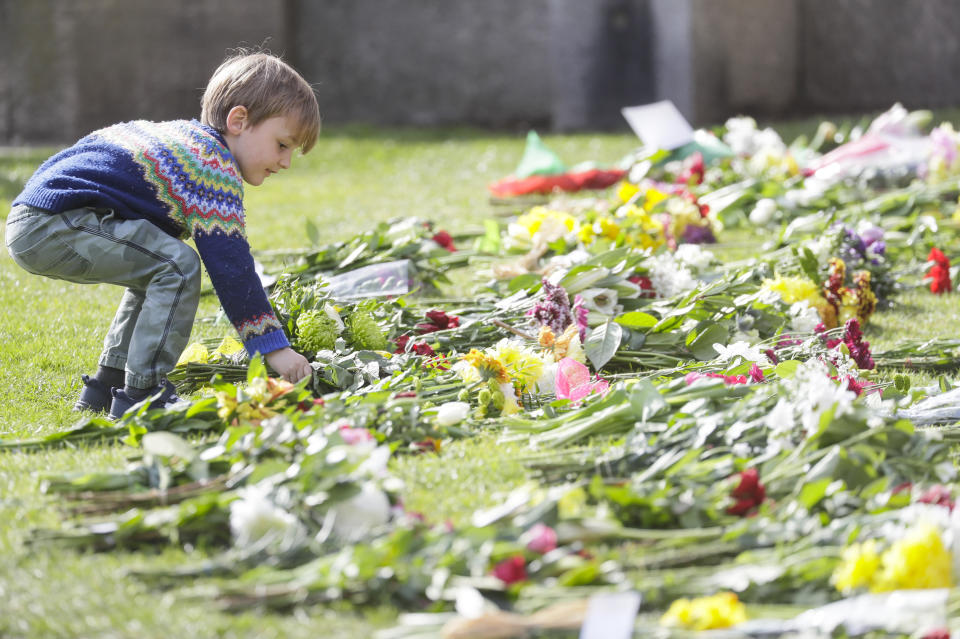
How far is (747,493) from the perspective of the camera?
1.77 metres

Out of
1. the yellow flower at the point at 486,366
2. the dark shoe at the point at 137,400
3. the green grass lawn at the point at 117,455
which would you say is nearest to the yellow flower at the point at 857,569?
the green grass lawn at the point at 117,455

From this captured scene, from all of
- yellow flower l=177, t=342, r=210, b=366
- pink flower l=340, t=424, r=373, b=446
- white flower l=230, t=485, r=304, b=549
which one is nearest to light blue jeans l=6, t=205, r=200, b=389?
yellow flower l=177, t=342, r=210, b=366

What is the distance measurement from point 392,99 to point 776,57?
153 inches

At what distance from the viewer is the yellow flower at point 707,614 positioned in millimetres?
1404

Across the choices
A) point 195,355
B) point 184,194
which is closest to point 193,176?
point 184,194

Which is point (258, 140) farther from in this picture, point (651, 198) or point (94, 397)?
point (651, 198)

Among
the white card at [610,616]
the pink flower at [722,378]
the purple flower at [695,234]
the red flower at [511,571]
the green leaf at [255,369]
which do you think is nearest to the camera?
the white card at [610,616]

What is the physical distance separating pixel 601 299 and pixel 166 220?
127 centimetres

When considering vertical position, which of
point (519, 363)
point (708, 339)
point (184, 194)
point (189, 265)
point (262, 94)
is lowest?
point (708, 339)

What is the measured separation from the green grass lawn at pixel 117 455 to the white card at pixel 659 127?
38.7 inches

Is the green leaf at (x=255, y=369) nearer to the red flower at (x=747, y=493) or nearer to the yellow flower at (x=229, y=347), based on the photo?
the yellow flower at (x=229, y=347)

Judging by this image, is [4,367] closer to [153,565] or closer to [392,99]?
[153,565]

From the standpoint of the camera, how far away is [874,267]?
3641 millimetres

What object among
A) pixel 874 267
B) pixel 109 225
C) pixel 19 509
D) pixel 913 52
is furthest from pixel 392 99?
pixel 19 509
